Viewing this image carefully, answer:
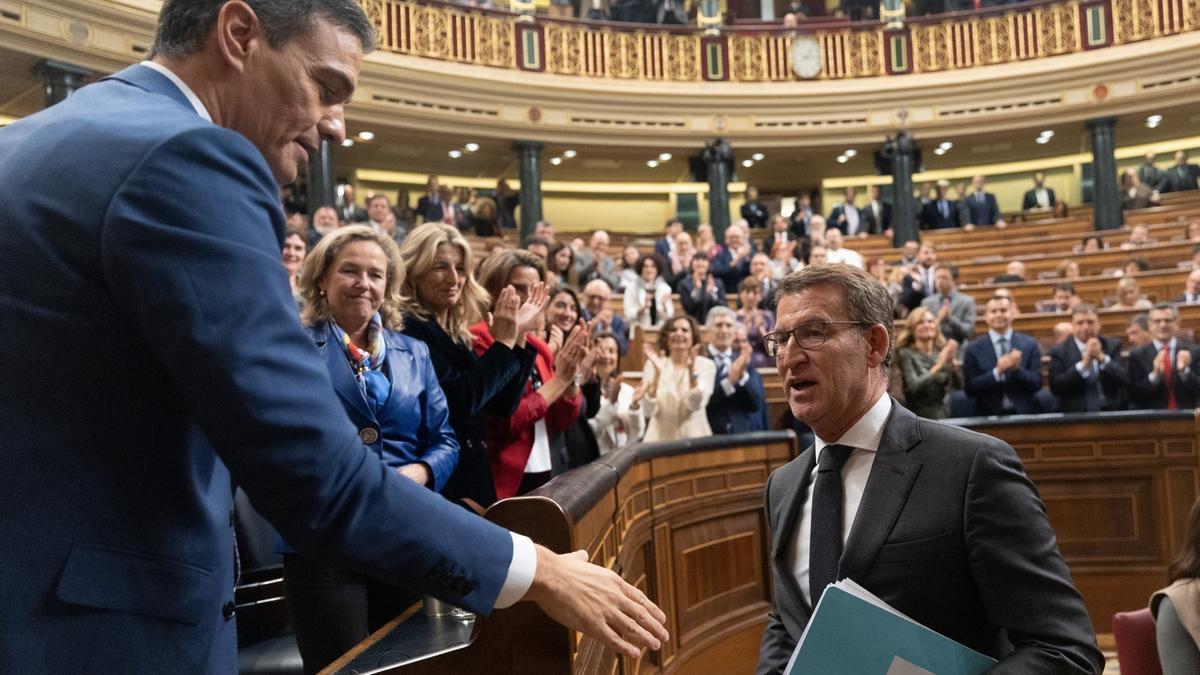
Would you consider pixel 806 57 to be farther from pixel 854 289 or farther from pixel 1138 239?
pixel 854 289

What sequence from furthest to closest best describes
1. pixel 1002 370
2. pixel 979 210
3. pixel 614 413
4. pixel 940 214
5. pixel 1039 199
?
pixel 1039 199 → pixel 940 214 → pixel 979 210 → pixel 1002 370 → pixel 614 413

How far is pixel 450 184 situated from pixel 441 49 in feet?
8.72

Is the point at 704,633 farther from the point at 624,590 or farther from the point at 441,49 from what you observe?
the point at 441,49

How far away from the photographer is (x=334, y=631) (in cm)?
183

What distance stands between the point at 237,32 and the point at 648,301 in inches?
254

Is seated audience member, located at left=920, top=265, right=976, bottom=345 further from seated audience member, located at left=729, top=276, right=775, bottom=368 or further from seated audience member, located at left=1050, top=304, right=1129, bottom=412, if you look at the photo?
seated audience member, located at left=729, top=276, right=775, bottom=368

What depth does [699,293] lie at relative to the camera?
725cm

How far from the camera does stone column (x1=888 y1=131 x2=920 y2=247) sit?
1258 centimetres

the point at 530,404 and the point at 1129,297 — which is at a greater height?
the point at 1129,297

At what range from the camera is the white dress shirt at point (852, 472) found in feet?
5.25

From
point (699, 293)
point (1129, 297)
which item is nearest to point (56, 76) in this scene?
point (699, 293)

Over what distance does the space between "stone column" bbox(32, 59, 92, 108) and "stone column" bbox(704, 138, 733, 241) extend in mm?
7577

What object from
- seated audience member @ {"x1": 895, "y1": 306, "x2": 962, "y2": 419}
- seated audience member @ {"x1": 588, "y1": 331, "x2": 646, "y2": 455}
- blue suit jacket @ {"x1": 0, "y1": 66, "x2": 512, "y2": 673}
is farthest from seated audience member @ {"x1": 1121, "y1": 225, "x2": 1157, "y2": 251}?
blue suit jacket @ {"x1": 0, "y1": 66, "x2": 512, "y2": 673}

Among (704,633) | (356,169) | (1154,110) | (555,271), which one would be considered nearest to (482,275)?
(704,633)
